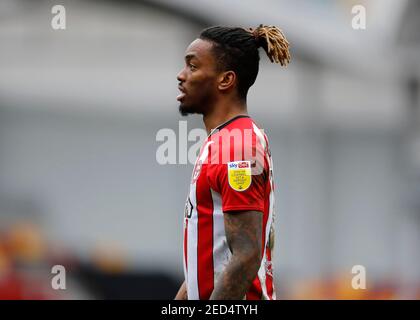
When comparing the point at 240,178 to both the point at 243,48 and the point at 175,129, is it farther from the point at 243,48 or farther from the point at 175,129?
the point at 175,129

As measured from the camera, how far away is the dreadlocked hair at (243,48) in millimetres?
4188

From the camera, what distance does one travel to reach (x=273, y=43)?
4242mm

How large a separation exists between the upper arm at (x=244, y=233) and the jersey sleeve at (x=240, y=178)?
0.11 feet

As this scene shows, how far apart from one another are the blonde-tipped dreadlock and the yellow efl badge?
642mm

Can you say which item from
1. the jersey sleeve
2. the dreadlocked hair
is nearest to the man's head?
the dreadlocked hair

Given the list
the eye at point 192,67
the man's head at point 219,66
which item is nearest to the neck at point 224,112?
the man's head at point 219,66

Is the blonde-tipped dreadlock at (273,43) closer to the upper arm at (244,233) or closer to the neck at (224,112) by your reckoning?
the neck at (224,112)

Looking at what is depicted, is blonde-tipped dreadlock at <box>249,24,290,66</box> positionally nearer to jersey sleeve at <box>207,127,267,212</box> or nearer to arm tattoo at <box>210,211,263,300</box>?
jersey sleeve at <box>207,127,267,212</box>

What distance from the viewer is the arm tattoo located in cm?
377

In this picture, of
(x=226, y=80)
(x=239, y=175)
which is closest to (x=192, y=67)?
(x=226, y=80)

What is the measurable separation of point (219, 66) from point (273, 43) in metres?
0.30

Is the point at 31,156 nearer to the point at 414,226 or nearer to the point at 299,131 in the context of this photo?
the point at 299,131

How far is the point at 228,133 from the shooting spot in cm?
406
